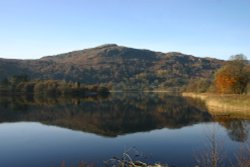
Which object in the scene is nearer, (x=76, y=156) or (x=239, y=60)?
(x=76, y=156)

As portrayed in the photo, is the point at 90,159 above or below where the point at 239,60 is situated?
below

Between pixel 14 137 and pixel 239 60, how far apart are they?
8232 centimetres

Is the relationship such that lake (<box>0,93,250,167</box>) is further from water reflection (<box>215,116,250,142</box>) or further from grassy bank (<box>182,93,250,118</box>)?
grassy bank (<box>182,93,250,118</box>)

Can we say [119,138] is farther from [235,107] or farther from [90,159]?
[235,107]

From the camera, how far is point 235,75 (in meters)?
111

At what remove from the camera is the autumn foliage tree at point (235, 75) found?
363 feet

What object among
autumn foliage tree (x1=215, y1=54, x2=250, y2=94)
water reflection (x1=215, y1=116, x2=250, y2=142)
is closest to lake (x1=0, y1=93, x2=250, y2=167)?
water reflection (x1=215, y1=116, x2=250, y2=142)

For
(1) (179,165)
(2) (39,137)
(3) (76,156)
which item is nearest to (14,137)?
(2) (39,137)

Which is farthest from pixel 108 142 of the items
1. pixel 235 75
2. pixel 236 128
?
pixel 235 75

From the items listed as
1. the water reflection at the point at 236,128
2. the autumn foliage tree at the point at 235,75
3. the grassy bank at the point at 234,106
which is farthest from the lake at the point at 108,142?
the autumn foliage tree at the point at 235,75

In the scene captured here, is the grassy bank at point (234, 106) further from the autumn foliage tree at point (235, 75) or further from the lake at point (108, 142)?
the autumn foliage tree at point (235, 75)

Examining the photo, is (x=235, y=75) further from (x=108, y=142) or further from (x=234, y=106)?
(x=108, y=142)

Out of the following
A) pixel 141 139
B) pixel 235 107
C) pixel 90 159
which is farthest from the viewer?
pixel 235 107

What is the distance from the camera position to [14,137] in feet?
177
